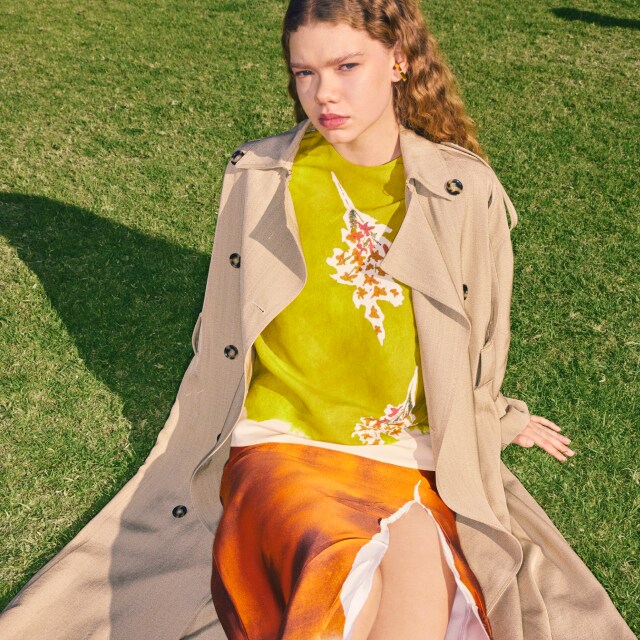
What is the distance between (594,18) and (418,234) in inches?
381

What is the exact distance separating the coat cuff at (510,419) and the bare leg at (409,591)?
53.9 inches

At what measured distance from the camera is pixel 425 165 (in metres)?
3.01

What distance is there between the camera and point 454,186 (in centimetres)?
300

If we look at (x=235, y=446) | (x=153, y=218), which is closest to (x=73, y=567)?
(x=235, y=446)

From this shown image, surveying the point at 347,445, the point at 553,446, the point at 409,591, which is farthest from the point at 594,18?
the point at 409,591

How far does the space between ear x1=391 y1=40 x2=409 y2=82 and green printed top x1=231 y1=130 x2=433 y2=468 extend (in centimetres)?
35

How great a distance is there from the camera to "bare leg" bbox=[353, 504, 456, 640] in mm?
2279

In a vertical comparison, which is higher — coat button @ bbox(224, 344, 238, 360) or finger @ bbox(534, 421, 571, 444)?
coat button @ bbox(224, 344, 238, 360)

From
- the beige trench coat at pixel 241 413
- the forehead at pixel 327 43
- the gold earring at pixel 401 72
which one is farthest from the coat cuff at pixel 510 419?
the forehead at pixel 327 43

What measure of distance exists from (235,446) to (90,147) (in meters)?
5.26

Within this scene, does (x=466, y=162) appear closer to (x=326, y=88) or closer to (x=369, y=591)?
(x=326, y=88)

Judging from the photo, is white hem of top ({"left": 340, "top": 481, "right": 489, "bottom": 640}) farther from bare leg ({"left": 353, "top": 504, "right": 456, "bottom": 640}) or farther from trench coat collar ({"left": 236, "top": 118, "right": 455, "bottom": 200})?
trench coat collar ({"left": 236, "top": 118, "right": 455, "bottom": 200})

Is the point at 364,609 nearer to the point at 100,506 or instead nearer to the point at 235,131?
the point at 100,506

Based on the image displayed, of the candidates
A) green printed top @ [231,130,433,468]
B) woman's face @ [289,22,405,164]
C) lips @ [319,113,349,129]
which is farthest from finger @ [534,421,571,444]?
A: lips @ [319,113,349,129]
